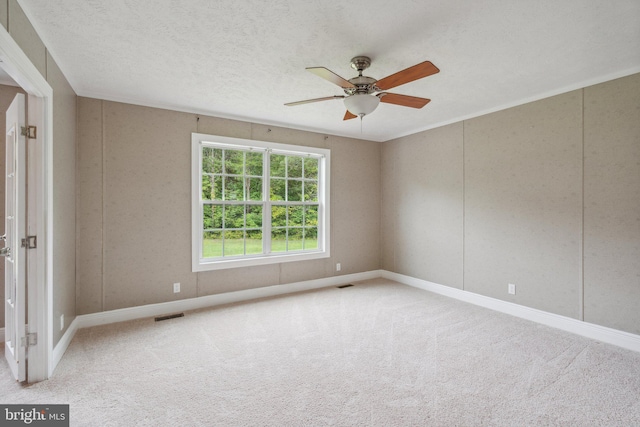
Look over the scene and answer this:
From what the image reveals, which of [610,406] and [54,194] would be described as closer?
[610,406]

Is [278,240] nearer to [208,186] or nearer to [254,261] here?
[254,261]

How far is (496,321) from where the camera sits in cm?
342

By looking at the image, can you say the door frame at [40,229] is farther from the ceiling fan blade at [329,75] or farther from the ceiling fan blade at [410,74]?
the ceiling fan blade at [410,74]

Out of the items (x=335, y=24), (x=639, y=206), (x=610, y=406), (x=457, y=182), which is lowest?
(x=610, y=406)

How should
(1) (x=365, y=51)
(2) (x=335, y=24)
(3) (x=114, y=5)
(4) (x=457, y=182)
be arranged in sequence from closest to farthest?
(3) (x=114, y=5) < (2) (x=335, y=24) < (1) (x=365, y=51) < (4) (x=457, y=182)

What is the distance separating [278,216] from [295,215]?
0.30 metres

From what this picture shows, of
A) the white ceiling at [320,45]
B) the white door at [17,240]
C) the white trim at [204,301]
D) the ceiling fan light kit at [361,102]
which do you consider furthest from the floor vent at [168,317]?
the ceiling fan light kit at [361,102]

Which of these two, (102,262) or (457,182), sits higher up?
(457,182)

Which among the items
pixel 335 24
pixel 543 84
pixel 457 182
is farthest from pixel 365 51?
pixel 457 182

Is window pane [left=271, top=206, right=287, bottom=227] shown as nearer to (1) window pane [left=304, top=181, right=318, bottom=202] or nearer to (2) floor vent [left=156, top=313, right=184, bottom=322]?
(1) window pane [left=304, top=181, right=318, bottom=202]

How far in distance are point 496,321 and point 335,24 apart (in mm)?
3451

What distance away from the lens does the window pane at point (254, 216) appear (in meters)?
4.25

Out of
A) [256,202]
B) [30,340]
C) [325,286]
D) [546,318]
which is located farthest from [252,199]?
[546,318]

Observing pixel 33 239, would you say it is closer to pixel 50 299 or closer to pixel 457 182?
pixel 50 299
